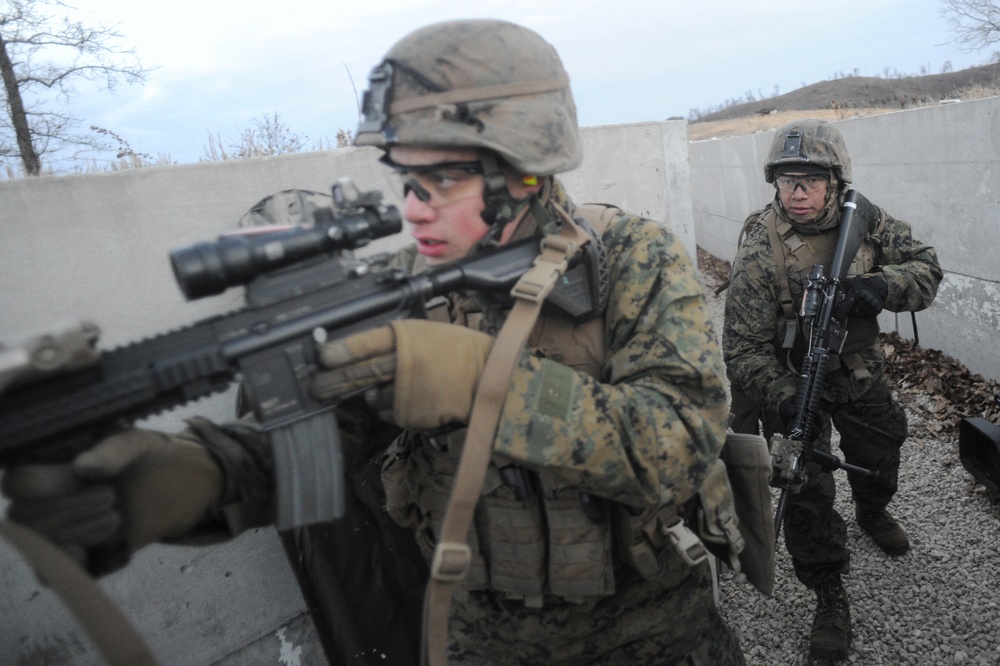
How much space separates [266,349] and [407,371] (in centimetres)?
28

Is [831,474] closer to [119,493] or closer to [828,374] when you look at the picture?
[828,374]

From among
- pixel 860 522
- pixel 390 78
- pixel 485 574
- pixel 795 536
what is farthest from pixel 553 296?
pixel 860 522

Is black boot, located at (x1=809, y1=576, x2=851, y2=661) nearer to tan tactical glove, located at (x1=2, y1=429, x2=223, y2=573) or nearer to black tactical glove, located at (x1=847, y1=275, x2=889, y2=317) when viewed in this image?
black tactical glove, located at (x1=847, y1=275, x2=889, y2=317)

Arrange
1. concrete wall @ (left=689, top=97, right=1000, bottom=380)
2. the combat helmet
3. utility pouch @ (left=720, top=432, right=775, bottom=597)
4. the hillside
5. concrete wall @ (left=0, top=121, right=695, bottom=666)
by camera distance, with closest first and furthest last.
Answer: utility pouch @ (left=720, top=432, right=775, bottom=597), concrete wall @ (left=0, top=121, right=695, bottom=666), the combat helmet, concrete wall @ (left=689, top=97, right=1000, bottom=380), the hillside

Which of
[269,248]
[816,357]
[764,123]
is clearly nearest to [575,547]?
[269,248]

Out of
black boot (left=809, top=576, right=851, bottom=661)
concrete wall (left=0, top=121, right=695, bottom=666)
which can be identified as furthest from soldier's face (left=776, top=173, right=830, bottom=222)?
concrete wall (left=0, top=121, right=695, bottom=666)

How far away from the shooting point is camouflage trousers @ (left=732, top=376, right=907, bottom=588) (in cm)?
328

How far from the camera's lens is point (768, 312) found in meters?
3.55

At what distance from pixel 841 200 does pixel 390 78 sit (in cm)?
293

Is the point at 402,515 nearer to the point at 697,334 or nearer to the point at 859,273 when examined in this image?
the point at 697,334

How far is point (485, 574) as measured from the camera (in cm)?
190

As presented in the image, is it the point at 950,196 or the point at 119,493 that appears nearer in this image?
the point at 119,493

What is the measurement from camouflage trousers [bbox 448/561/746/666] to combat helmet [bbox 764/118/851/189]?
2442mm

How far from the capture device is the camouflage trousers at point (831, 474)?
328 centimetres
